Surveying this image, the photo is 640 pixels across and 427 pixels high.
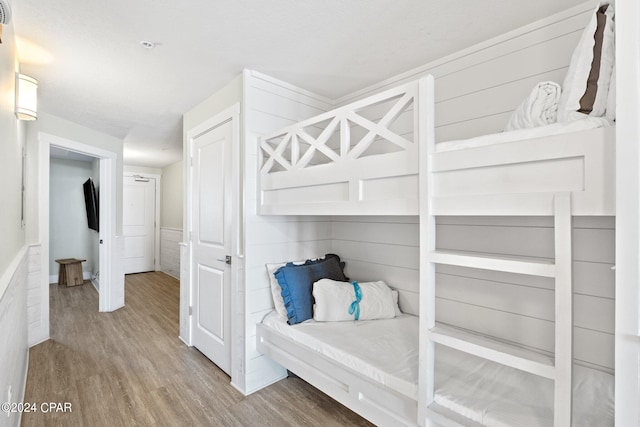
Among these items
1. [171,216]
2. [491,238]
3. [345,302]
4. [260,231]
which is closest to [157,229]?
[171,216]

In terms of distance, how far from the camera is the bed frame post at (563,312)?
95 centimetres

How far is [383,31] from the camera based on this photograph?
1.78 metres

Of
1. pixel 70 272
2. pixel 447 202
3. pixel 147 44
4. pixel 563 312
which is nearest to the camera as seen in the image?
pixel 563 312

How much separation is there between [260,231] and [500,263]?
162cm

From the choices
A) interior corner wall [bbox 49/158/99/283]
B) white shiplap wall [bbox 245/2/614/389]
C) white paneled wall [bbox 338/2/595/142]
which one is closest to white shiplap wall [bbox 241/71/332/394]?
white shiplap wall [bbox 245/2/614/389]

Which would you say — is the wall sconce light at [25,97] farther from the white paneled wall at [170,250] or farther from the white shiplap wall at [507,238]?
the white paneled wall at [170,250]

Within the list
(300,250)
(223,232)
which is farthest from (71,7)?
(300,250)

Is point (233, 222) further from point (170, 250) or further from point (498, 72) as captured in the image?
point (170, 250)

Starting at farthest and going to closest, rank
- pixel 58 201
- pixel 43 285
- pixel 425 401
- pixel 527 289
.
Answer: pixel 58 201 < pixel 43 285 < pixel 527 289 < pixel 425 401

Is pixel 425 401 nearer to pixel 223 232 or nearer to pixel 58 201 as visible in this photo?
pixel 223 232

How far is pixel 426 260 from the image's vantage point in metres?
1.27

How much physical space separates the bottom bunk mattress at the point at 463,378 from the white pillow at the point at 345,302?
4.8 inches

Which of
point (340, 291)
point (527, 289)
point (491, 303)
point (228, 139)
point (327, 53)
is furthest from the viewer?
point (228, 139)

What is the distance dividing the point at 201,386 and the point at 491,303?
2.07m
